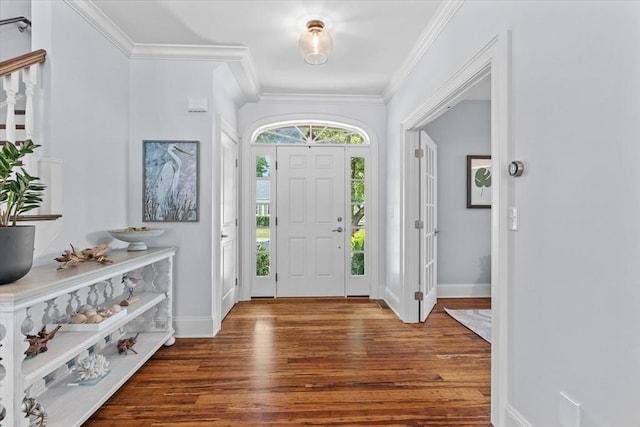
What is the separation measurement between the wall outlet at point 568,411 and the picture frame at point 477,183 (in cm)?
331

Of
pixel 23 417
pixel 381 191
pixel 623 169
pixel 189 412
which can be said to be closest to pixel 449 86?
pixel 623 169

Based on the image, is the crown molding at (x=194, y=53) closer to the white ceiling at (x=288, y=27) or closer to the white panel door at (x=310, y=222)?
the white ceiling at (x=288, y=27)

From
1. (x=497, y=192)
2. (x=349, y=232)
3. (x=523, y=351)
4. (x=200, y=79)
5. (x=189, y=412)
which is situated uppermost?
(x=200, y=79)

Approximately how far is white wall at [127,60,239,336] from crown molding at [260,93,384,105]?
118cm

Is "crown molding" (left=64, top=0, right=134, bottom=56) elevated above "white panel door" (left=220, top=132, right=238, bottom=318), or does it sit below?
above

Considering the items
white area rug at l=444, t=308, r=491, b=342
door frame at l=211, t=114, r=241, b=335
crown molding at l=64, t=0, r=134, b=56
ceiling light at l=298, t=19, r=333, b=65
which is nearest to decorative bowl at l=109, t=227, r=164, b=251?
door frame at l=211, t=114, r=241, b=335

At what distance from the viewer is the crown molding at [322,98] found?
4270 millimetres

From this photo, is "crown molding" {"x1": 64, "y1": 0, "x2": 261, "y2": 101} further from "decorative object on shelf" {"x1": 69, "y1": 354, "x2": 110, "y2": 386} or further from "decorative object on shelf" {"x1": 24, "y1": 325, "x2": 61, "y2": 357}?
"decorative object on shelf" {"x1": 69, "y1": 354, "x2": 110, "y2": 386}

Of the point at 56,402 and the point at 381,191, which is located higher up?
the point at 381,191

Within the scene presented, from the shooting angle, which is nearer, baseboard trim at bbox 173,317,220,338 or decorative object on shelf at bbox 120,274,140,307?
decorative object on shelf at bbox 120,274,140,307

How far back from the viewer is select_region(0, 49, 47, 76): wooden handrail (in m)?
1.76

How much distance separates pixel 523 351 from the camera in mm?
1618

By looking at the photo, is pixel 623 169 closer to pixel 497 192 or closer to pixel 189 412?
pixel 497 192

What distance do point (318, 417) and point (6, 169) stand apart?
73.3 inches
